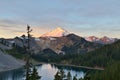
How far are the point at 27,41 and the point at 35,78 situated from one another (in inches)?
599

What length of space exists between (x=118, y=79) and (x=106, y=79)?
31.0ft

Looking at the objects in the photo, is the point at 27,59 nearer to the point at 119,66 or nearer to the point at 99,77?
the point at 99,77

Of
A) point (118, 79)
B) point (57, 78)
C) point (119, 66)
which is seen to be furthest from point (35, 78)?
point (119, 66)

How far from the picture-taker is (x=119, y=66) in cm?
16462

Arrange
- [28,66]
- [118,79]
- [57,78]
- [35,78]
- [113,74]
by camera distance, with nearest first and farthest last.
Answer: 1. [28,66]
2. [35,78]
3. [57,78]
4. [118,79]
5. [113,74]

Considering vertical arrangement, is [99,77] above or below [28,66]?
below

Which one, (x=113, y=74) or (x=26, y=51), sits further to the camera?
(x=113, y=74)

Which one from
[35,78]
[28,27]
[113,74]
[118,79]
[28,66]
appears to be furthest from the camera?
[113,74]

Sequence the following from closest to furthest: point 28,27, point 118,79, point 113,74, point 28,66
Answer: point 28,27, point 28,66, point 118,79, point 113,74

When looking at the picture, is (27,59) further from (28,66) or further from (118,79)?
(118,79)

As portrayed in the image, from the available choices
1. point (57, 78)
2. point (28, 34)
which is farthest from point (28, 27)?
point (57, 78)

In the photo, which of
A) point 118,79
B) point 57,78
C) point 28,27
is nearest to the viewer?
point 28,27

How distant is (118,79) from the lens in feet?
459

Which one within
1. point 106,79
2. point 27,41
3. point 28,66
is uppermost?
point 27,41
